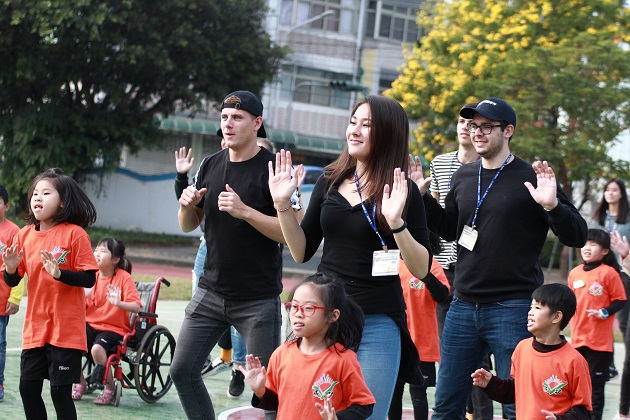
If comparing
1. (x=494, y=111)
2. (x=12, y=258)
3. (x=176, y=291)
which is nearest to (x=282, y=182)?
(x=494, y=111)

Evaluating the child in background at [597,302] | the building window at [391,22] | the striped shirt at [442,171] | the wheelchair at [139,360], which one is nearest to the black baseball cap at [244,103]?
the striped shirt at [442,171]

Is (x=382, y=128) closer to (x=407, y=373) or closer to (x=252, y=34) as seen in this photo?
(x=407, y=373)

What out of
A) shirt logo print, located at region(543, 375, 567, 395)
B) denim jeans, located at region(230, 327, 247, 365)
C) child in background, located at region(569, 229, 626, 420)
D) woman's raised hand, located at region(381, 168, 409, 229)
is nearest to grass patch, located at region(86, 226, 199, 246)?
denim jeans, located at region(230, 327, 247, 365)

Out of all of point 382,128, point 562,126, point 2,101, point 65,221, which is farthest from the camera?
point 2,101

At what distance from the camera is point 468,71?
81.5 feet

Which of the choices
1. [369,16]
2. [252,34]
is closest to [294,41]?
[369,16]

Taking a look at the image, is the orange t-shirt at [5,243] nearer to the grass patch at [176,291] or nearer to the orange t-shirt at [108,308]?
the orange t-shirt at [108,308]

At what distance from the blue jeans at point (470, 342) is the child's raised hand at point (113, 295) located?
3206mm

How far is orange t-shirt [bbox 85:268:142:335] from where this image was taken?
8.30 meters

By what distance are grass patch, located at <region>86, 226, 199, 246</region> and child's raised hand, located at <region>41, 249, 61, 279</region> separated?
74.2ft

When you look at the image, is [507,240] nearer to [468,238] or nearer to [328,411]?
[468,238]

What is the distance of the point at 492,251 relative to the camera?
5570 millimetres

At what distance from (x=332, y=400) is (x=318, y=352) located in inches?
8.9

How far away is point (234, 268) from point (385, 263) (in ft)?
3.83
